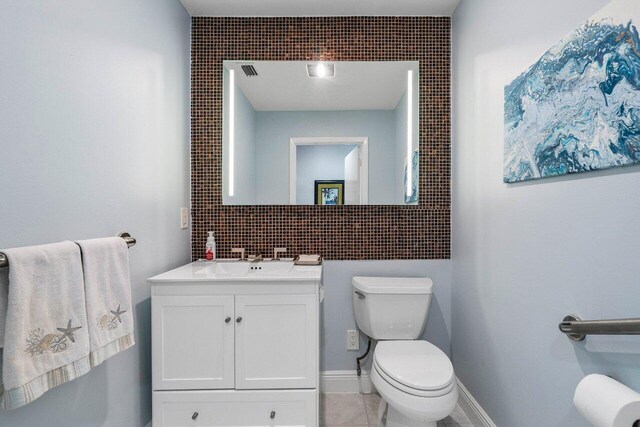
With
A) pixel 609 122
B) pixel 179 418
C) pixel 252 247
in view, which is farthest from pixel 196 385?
pixel 609 122

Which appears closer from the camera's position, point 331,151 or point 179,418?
point 179,418

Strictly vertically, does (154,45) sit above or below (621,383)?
above

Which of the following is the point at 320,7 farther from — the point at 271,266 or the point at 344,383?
the point at 344,383

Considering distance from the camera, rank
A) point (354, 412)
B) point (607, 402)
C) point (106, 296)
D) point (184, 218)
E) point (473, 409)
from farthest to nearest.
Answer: point (184, 218) < point (354, 412) < point (473, 409) < point (106, 296) < point (607, 402)

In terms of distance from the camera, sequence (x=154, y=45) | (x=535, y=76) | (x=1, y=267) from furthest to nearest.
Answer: (x=154, y=45), (x=535, y=76), (x=1, y=267)

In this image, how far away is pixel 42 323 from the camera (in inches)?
35.2

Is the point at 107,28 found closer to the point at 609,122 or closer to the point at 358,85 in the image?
the point at 358,85

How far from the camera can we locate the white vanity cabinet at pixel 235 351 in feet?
4.94

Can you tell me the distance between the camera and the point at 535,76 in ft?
3.95

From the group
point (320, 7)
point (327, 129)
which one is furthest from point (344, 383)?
point (320, 7)

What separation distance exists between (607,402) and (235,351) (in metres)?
1.35

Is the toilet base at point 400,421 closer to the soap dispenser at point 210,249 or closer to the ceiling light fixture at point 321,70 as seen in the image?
the soap dispenser at point 210,249

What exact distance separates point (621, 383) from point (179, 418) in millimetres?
1710

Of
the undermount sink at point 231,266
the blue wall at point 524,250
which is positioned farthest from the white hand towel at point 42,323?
the blue wall at point 524,250
